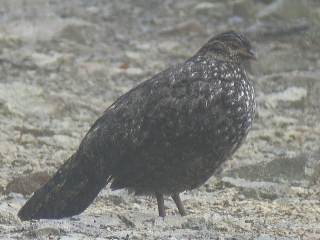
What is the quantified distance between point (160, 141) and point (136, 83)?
4.68 m

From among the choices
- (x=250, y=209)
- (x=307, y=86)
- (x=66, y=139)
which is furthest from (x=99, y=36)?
(x=250, y=209)

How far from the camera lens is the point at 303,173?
8.11 metres

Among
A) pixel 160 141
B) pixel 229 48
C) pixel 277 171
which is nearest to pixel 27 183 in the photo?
pixel 160 141

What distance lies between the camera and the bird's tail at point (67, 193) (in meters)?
6.32

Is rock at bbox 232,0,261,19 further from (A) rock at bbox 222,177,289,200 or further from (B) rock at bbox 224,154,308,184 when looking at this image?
(A) rock at bbox 222,177,289,200

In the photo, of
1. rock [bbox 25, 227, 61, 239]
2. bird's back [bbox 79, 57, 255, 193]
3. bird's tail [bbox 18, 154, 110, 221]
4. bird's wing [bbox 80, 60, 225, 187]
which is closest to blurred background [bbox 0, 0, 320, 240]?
rock [bbox 25, 227, 61, 239]

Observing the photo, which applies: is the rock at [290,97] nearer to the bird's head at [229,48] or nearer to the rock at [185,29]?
the rock at [185,29]

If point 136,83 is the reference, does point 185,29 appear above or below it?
above

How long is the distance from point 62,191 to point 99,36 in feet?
20.8

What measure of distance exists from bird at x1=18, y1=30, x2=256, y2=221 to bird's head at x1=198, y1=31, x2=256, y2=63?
29 centimetres

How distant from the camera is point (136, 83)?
10961 millimetres

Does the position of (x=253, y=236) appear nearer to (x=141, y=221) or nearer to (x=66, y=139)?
(x=141, y=221)

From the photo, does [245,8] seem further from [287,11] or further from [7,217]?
[7,217]

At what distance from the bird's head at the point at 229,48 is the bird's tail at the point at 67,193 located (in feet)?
3.78
